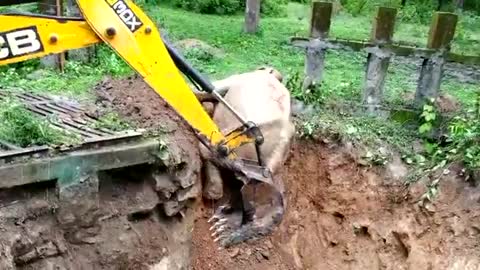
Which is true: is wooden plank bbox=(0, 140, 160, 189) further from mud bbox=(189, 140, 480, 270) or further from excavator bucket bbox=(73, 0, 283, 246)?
mud bbox=(189, 140, 480, 270)

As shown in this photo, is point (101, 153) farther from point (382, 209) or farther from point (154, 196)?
point (382, 209)

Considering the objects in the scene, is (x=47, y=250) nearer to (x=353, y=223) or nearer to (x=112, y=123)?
(x=112, y=123)

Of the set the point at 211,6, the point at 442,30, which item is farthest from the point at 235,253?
the point at 211,6

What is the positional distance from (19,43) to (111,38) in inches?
23.3

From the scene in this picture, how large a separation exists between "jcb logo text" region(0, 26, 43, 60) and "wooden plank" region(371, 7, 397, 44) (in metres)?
3.32

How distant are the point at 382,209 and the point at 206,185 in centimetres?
165

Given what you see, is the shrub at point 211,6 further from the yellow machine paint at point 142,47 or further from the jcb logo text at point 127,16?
the jcb logo text at point 127,16

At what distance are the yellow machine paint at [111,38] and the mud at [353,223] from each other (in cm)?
169

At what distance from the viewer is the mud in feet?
20.5

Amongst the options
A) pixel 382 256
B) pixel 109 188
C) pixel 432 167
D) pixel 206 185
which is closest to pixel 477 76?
pixel 432 167

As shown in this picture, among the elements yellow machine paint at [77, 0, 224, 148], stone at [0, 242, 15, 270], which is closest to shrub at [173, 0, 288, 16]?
yellow machine paint at [77, 0, 224, 148]

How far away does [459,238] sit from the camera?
6.20m

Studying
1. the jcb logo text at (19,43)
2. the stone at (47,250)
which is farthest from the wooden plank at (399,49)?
the stone at (47,250)

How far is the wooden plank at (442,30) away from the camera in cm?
675
